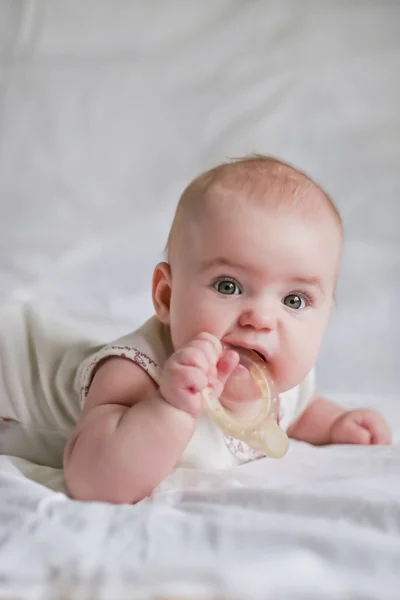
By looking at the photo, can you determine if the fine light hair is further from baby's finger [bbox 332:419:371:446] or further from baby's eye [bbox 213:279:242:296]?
baby's finger [bbox 332:419:371:446]

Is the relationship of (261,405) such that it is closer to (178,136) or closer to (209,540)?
(209,540)

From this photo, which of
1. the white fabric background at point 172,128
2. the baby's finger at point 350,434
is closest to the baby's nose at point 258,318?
the baby's finger at point 350,434

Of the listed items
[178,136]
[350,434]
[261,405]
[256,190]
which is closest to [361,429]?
[350,434]

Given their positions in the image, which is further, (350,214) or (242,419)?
(350,214)

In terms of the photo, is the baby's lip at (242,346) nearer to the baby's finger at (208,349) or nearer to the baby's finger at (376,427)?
the baby's finger at (208,349)

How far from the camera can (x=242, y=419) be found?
852mm

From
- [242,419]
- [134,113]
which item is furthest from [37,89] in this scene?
[242,419]

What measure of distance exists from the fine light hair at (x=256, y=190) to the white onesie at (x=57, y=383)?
13 centimetres

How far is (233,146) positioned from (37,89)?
0.38 meters

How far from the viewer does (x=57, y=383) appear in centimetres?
Result: 104

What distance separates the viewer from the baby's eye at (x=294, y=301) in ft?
2.89

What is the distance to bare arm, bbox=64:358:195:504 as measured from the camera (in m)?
0.78

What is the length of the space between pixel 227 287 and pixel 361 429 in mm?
341

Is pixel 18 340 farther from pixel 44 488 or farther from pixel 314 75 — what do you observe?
pixel 314 75
